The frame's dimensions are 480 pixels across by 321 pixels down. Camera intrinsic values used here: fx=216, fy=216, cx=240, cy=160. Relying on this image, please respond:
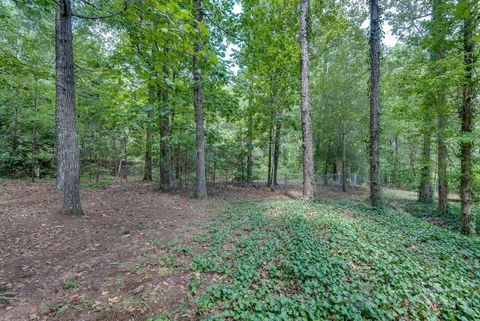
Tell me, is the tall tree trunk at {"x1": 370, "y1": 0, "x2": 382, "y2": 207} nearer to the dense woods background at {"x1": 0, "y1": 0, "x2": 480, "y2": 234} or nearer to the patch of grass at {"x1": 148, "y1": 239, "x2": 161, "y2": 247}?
the dense woods background at {"x1": 0, "y1": 0, "x2": 480, "y2": 234}

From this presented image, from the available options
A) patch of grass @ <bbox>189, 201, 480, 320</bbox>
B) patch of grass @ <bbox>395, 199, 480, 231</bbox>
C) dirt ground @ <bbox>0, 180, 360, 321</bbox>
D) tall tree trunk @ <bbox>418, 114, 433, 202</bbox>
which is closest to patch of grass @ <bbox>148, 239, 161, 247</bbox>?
dirt ground @ <bbox>0, 180, 360, 321</bbox>

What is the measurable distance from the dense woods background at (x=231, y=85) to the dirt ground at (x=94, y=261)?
5.70 feet

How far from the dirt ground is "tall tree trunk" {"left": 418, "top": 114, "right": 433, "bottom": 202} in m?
7.59

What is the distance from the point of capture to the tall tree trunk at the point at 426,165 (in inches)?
282

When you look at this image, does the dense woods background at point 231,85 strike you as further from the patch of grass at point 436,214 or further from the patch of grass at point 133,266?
the patch of grass at point 133,266

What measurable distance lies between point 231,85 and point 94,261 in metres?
8.59

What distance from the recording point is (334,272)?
10.1ft

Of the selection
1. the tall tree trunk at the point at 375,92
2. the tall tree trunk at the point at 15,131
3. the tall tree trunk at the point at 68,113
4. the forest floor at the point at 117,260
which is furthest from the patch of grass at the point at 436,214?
the tall tree trunk at the point at 15,131

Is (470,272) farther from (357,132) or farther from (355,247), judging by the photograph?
(357,132)

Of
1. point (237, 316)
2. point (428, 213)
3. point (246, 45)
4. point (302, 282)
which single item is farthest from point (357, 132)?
point (237, 316)

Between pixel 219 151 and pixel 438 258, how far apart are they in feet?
31.1

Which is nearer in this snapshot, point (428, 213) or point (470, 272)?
point (470, 272)

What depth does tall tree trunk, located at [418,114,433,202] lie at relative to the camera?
23.5 feet

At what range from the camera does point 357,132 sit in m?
13.2
